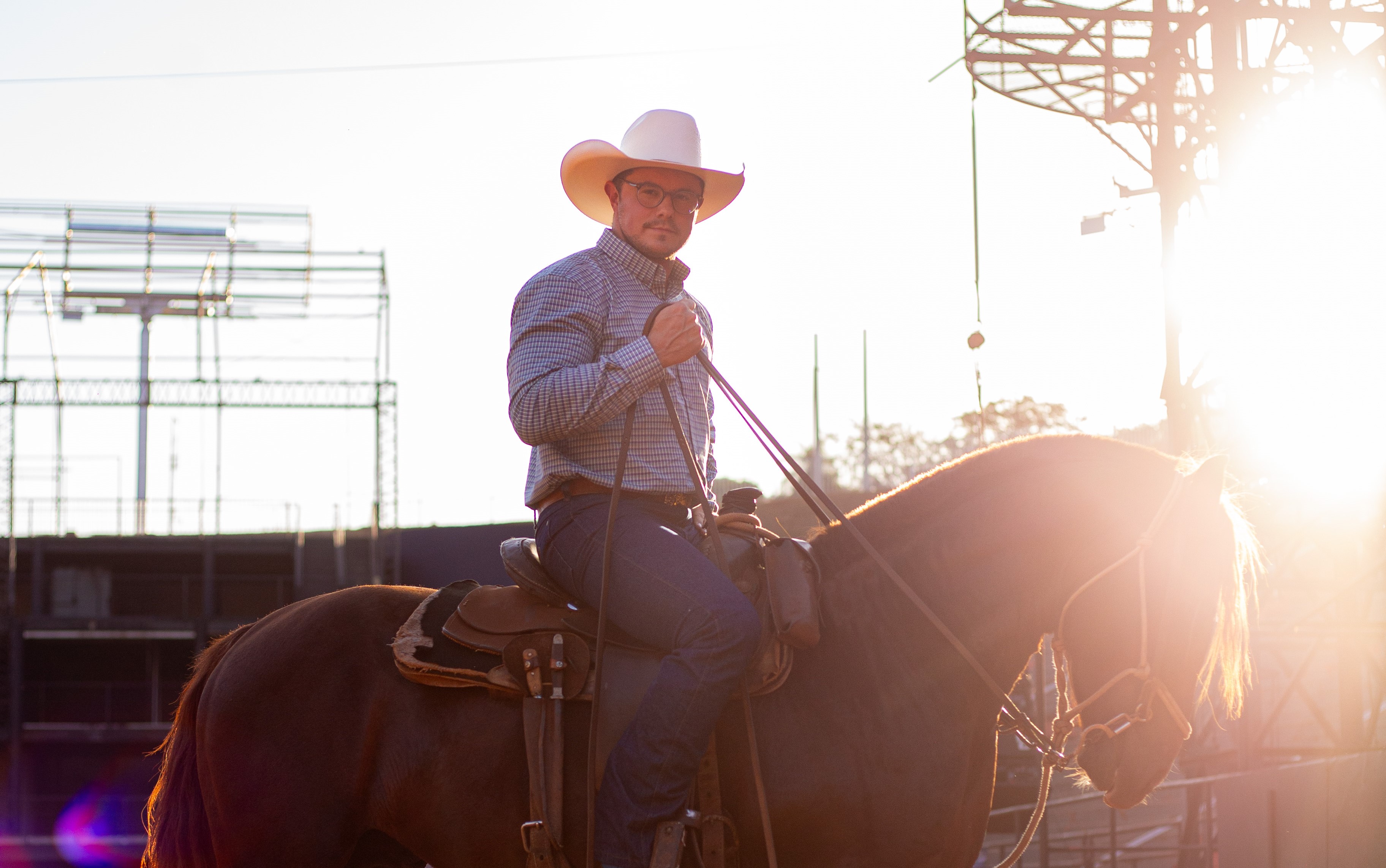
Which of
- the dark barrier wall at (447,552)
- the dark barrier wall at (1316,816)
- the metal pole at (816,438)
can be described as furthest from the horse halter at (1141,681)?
Answer: the metal pole at (816,438)

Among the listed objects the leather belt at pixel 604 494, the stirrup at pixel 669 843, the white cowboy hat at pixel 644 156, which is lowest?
the stirrup at pixel 669 843

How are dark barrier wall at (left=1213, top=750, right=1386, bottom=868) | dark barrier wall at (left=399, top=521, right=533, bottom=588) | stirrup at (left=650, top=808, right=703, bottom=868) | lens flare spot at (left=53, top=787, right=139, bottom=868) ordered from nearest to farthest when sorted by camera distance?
stirrup at (left=650, top=808, right=703, bottom=868) < dark barrier wall at (left=1213, top=750, right=1386, bottom=868) < lens flare spot at (left=53, top=787, right=139, bottom=868) < dark barrier wall at (left=399, top=521, right=533, bottom=588)

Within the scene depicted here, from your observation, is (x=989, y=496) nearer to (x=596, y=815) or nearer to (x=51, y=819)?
(x=596, y=815)

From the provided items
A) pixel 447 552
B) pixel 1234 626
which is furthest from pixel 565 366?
pixel 447 552

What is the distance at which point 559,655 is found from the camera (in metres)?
2.78

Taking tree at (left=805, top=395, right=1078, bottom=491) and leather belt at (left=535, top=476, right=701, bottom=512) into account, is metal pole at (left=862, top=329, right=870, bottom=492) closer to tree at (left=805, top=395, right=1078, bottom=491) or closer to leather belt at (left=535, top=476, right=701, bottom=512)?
tree at (left=805, top=395, right=1078, bottom=491)

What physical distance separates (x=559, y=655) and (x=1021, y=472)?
50.6 inches

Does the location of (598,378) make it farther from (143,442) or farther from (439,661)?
(143,442)

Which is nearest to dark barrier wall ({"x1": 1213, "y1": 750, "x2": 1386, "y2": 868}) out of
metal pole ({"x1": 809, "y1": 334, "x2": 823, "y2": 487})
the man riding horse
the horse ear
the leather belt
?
the horse ear

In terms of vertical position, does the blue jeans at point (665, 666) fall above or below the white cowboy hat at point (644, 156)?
below

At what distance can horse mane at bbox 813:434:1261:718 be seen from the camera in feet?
9.02

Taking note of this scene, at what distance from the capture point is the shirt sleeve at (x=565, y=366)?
2693 millimetres

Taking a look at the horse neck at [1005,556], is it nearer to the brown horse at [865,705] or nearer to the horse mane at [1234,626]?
the brown horse at [865,705]

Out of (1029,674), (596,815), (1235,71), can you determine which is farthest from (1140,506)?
(1029,674)
